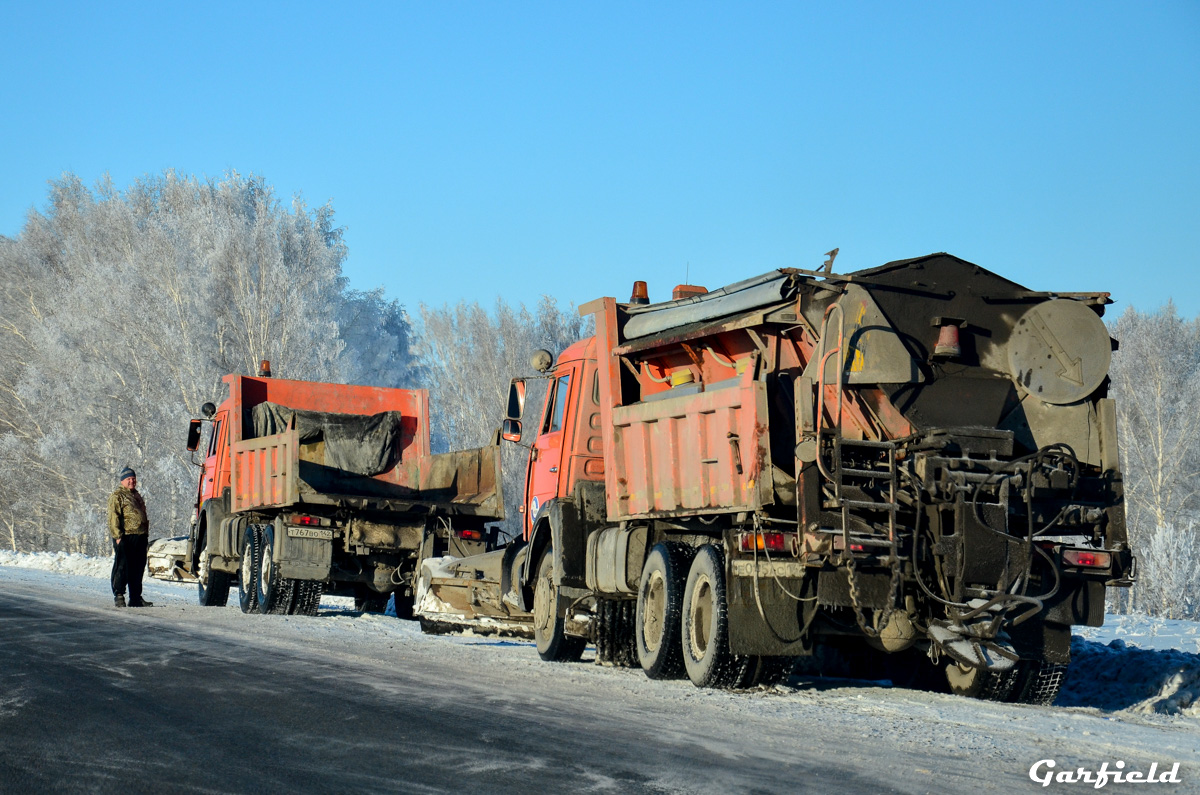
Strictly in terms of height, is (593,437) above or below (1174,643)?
above

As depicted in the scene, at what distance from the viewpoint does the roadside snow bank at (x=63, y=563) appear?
26534 millimetres

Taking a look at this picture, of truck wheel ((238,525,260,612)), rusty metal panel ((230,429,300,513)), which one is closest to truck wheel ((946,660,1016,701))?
rusty metal panel ((230,429,300,513))

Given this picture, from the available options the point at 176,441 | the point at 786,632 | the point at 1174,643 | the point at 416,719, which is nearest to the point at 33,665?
the point at 416,719

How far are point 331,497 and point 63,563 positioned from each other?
1514cm

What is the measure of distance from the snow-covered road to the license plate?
3.85m

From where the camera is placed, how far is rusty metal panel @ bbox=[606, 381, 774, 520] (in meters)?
8.73

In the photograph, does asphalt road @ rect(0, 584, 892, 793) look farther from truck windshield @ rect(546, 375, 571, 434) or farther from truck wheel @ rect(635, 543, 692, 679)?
truck windshield @ rect(546, 375, 571, 434)

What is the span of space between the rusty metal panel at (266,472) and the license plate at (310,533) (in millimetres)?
356

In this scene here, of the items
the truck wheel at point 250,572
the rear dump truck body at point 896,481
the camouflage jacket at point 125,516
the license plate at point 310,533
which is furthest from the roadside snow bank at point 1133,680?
the camouflage jacket at point 125,516

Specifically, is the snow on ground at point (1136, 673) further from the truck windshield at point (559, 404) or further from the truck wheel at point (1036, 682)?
the truck windshield at point (559, 404)

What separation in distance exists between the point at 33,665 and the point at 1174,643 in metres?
11.1

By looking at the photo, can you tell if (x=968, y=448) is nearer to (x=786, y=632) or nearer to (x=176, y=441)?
(x=786, y=632)

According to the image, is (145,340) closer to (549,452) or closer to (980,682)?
(549,452)

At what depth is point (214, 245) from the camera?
35844 mm
